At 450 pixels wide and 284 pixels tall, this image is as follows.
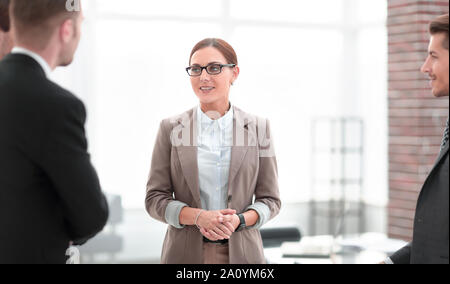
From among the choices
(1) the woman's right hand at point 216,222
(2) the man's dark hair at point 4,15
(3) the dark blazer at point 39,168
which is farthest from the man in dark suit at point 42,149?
(1) the woman's right hand at point 216,222

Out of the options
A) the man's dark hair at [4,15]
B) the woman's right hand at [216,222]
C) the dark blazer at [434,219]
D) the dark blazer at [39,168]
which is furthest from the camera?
the woman's right hand at [216,222]

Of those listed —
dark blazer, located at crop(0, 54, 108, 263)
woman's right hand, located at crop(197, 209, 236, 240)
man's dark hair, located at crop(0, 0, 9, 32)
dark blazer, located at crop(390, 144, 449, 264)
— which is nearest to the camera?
dark blazer, located at crop(0, 54, 108, 263)

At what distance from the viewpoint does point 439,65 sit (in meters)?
1.57

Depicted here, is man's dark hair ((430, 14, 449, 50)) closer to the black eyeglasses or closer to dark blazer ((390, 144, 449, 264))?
dark blazer ((390, 144, 449, 264))

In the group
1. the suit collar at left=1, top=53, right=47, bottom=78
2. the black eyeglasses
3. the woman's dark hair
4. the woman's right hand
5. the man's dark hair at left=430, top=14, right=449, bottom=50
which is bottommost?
the woman's right hand

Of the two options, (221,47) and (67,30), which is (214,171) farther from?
(67,30)

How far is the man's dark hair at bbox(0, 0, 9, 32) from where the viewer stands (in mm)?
1625

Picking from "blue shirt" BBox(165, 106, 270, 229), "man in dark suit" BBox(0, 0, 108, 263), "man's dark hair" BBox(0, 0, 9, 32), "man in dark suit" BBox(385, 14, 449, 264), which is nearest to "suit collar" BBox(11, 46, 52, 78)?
"man in dark suit" BBox(0, 0, 108, 263)

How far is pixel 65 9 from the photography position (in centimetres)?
144

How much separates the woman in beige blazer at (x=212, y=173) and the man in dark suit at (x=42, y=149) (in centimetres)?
62

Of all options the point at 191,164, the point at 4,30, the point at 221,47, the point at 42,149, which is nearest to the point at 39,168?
the point at 42,149

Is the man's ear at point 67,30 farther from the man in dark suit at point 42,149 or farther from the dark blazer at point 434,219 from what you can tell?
the dark blazer at point 434,219

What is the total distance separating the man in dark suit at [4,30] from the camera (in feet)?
5.37

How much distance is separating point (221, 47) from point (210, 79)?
0.13 m
